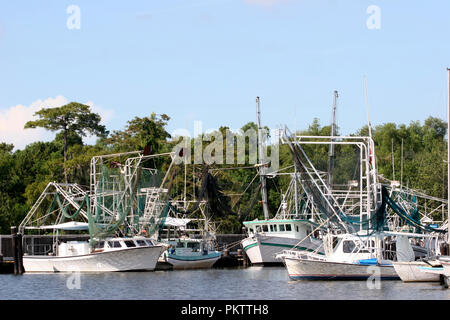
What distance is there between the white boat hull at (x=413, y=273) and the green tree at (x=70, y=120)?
172ft

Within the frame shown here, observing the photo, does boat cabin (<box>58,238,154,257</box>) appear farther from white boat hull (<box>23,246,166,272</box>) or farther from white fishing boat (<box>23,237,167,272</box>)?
white boat hull (<box>23,246,166,272</box>)

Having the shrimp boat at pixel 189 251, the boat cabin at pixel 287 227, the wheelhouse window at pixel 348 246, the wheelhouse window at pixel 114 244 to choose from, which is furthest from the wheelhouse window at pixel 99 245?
the wheelhouse window at pixel 348 246

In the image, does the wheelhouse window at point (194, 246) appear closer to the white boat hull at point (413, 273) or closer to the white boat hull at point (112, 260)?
the white boat hull at point (112, 260)

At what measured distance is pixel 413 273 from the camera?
153 ft

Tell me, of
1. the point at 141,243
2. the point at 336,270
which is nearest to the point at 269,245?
the point at 141,243

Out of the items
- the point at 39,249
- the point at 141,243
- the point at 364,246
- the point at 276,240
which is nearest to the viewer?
the point at 364,246

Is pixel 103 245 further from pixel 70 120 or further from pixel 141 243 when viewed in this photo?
pixel 70 120

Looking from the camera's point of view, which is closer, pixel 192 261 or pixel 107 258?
pixel 107 258

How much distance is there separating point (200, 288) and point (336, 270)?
8445 millimetres

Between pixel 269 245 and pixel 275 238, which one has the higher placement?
pixel 275 238

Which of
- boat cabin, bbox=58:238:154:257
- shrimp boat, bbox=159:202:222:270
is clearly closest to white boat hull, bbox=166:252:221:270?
shrimp boat, bbox=159:202:222:270

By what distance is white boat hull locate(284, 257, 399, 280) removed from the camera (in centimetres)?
4856

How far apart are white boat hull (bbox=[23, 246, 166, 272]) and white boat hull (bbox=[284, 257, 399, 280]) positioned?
14402 millimetres

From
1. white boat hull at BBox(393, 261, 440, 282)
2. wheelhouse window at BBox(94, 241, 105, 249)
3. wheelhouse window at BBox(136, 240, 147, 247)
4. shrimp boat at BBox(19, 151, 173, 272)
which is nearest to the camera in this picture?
white boat hull at BBox(393, 261, 440, 282)
